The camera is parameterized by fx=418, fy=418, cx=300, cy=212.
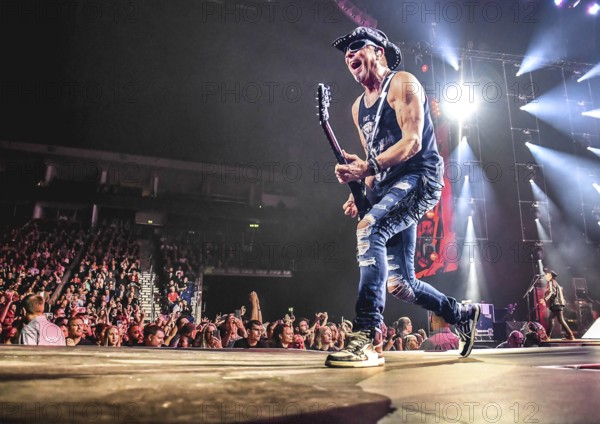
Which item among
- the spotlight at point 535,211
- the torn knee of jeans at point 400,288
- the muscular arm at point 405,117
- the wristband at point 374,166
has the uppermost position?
the spotlight at point 535,211

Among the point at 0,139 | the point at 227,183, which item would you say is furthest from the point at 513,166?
the point at 0,139

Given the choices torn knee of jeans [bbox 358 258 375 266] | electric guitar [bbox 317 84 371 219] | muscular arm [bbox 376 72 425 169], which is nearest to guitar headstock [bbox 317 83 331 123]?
electric guitar [bbox 317 84 371 219]

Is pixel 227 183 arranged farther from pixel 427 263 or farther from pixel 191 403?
pixel 191 403

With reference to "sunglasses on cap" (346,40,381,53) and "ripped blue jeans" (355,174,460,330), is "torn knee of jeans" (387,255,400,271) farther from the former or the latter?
"sunglasses on cap" (346,40,381,53)

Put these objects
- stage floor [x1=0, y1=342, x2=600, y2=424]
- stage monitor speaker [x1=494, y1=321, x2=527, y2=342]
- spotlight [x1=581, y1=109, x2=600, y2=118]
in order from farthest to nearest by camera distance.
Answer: spotlight [x1=581, y1=109, x2=600, y2=118] → stage monitor speaker [x1=494, y1=321, x2=527, y2=342] → stage floor [x1=0, y1=342, x2=600, y2=424]

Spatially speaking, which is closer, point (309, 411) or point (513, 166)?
point (309, 411)

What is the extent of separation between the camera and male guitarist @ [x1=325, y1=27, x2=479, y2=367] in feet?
9.23

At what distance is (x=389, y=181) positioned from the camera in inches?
126

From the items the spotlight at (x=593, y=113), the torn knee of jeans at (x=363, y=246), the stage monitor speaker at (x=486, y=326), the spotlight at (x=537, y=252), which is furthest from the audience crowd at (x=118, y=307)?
the spotlight at (x=593, y=113)

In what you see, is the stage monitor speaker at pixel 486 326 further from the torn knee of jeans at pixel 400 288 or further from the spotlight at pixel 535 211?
the torn knee of jeans at pixel 400 288

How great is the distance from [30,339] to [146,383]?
13.1ft

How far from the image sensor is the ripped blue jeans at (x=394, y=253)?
2.79 metres

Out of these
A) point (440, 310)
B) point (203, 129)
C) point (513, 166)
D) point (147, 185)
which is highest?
point (203, 129)

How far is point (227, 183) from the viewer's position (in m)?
24.5
